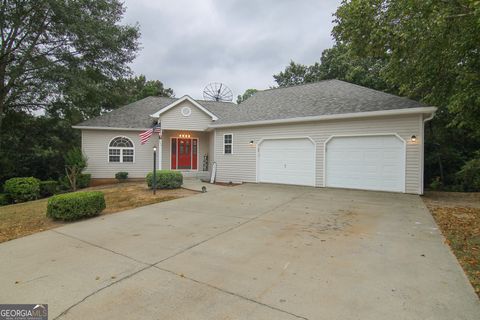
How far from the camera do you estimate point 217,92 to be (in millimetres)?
20734

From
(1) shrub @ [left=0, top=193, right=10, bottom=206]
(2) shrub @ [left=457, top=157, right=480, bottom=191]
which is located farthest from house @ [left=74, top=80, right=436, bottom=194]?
(2) shrub @ [left=457, top=157, right=480, bottom=191]

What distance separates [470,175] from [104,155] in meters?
19.0

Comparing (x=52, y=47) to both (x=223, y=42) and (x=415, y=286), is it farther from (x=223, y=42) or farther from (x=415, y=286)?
(x=415, y=286)

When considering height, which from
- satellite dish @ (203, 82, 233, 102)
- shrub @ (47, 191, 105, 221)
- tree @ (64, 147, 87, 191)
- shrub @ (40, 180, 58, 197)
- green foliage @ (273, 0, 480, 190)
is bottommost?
shrub @ (40, 180, 58, 197)

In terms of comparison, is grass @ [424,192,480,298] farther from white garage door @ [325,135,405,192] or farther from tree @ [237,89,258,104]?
tree @ [237,89,258,104]

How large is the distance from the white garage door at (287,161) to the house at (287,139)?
44mm

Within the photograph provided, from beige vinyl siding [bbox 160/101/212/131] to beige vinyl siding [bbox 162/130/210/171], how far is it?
1.04m

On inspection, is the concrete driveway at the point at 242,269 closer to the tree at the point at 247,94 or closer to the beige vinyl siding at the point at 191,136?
the beige vinyl siding at the point at 191,136

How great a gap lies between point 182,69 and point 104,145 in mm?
12433

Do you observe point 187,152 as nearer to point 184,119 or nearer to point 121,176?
point 184,119

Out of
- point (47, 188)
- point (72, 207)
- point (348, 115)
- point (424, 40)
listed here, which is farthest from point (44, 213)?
point (424, 40)

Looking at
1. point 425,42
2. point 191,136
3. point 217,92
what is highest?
point 217,92

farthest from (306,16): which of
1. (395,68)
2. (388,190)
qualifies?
(388,190)

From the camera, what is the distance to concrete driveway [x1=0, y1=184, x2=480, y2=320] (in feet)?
8.35
